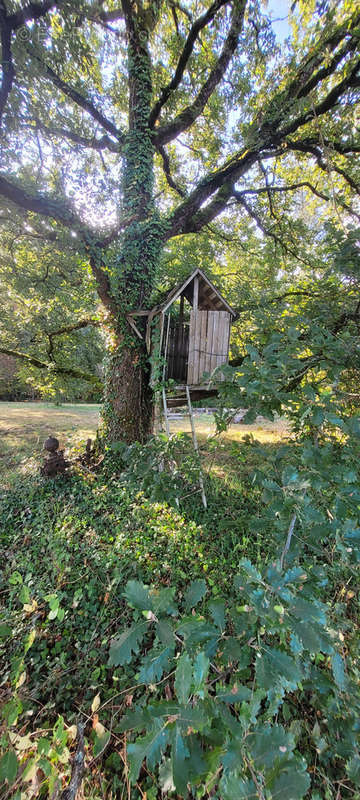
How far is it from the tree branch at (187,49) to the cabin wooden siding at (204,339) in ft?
15.5

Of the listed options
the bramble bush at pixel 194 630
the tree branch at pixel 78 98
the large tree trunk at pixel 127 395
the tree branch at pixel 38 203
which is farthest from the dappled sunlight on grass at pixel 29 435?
the tree branch at pixel 78 98

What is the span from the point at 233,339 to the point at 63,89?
20.0ft

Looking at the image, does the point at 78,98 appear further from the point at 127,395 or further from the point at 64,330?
the point at 127,395

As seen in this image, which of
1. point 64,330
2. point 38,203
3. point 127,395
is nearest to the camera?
point 38,203

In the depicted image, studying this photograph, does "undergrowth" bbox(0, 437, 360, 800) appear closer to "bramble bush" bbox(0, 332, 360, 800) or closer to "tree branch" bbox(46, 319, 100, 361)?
"bramble bush" bbox(0, 332, 360, 800)

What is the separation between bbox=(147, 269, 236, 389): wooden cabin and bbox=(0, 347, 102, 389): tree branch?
9.10 ft

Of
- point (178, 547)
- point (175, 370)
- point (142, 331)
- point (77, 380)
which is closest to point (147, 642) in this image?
point (178, 547)

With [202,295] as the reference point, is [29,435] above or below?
below

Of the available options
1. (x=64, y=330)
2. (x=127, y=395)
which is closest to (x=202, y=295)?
(x=127, y=395)

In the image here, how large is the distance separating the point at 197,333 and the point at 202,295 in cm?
111

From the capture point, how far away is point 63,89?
5.17m

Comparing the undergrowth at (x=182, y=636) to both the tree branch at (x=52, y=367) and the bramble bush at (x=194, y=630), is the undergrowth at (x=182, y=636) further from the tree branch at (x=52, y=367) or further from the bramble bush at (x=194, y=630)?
the tree branch at (x=52, y=367)

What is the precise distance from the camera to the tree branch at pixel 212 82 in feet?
15.3

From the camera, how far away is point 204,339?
477cm
